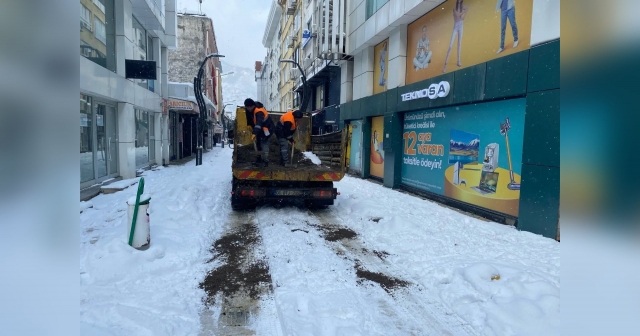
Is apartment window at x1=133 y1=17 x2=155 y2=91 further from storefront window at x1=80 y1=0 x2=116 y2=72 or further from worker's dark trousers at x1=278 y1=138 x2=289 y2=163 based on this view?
worker's dark trousers at x1=278 y1=138 x2=289 y2=163

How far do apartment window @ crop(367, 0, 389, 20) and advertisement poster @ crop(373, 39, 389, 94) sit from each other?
4.02ft

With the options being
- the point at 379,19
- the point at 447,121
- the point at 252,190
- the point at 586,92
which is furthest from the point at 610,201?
the point at 379,19

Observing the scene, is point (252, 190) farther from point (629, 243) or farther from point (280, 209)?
point (629, 243)

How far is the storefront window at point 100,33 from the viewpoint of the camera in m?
8.49

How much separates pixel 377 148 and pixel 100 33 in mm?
10169

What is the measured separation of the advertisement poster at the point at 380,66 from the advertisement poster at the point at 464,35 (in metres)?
1.68

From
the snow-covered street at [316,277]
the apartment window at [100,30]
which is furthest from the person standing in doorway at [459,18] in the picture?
the apartment window at [100,30]

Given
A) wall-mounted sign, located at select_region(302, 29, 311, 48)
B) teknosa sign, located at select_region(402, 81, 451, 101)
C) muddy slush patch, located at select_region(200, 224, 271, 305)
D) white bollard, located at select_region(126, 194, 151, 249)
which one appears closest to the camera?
muddy slush patch, located at select_region(200, 224, 271, 305)

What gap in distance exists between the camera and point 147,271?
419 cm

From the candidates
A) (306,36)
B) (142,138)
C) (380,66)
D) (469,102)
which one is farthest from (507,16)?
(306,36)

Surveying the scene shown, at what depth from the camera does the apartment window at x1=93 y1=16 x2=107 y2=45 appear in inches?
371

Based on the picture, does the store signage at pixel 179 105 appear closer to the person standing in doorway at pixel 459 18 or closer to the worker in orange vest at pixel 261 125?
the worker in orange vest at pixel 261 125

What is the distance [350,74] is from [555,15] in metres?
11.5

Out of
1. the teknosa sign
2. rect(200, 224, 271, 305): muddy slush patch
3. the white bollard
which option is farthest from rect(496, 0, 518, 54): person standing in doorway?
the white bollard
